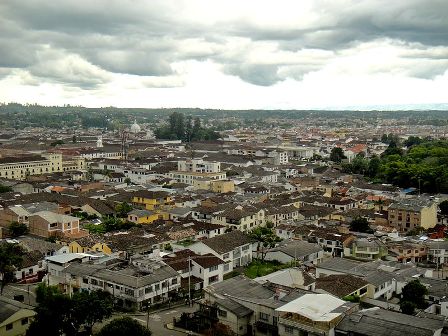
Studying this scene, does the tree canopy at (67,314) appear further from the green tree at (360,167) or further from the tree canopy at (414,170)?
the green tree at (360,167)

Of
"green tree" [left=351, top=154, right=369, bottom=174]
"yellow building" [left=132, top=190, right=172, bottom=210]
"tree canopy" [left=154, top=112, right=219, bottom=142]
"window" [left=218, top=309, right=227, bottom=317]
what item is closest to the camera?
"window" [left=218, top=309, right=227, bottom=317]

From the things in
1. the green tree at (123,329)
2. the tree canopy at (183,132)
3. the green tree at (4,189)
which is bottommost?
the green tree at (123,329)

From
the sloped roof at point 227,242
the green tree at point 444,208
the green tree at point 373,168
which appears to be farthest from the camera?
the green tree at point 373,168

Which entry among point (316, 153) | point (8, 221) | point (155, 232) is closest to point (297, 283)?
point (155, 232)

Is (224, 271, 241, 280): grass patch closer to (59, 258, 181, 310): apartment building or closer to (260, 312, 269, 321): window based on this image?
(59, 258, 181, 310): apartment building

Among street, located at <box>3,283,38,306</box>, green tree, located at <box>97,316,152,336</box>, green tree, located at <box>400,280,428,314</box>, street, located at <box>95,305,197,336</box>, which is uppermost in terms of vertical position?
green tree, located at <box>97,316,152,336</box>

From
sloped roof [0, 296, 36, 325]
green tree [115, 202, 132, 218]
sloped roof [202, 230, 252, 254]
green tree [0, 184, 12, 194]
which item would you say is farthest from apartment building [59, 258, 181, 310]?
green tree [0, 184, 12, 194]

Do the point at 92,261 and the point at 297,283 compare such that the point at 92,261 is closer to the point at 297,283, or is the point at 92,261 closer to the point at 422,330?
the point at 297,283

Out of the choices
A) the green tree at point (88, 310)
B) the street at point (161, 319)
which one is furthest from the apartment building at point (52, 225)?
the green tree at point (88, 310)
